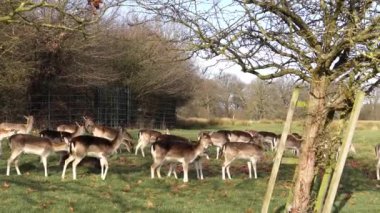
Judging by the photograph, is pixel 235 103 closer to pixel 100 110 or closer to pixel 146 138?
pixel 100 110

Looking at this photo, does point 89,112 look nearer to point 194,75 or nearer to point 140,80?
point 140,80

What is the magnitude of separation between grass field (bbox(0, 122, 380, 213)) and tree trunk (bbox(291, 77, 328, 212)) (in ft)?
12.4

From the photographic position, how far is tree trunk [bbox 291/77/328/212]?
730 cm

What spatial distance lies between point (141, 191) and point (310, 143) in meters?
6.32

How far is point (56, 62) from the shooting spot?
31844 millimetres

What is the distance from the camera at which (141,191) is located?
12805 mm

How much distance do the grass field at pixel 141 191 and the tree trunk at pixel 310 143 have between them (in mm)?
3790

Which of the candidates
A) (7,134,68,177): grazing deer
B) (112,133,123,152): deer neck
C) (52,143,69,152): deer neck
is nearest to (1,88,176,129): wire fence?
(52,143,69,152): deer neck

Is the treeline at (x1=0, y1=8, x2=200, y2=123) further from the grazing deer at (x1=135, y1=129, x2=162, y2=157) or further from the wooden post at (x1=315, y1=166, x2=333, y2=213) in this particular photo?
the wooden post at (x1=315, y1=166, x2=333, y2=213)

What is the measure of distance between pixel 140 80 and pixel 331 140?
114 ft

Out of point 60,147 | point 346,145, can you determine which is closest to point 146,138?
point 60,147

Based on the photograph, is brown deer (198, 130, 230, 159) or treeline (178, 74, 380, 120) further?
treeline (178, 74, 380, 120)

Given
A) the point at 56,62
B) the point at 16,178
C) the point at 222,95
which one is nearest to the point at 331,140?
the point at 16,178

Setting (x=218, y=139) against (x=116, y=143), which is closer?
(x=116, y=143)
